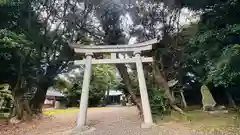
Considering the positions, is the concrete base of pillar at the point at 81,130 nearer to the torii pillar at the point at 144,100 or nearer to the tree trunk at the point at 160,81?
the torii pillar at the point at 144,100

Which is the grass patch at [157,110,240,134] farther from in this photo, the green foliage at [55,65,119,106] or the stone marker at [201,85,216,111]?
the green foliage at [55,65,119,106]

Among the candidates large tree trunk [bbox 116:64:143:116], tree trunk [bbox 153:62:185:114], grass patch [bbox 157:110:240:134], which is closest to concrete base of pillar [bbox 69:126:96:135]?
grass patch [bbox 157:110:240:134]

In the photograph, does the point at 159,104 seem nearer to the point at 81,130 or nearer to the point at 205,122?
the point at 205,122

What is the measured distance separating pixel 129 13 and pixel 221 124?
6741 mm

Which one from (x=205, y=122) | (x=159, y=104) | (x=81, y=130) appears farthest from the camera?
(x=159, y=104)

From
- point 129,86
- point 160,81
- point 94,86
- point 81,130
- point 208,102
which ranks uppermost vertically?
point 94,86

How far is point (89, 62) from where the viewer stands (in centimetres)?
953

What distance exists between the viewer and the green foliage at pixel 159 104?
11.0m

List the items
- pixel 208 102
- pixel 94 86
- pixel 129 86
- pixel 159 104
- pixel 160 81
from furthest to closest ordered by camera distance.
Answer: pixel 94 86 < pixel 160 81 < pixel 208 102 < pixel 129 86 < pixel 159 104

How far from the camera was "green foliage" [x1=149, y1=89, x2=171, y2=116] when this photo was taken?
432 inches

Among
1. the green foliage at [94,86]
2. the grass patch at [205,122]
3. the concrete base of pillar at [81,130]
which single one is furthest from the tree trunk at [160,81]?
the green foliage at [94,86]

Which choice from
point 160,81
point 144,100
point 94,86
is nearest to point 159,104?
point 160,81

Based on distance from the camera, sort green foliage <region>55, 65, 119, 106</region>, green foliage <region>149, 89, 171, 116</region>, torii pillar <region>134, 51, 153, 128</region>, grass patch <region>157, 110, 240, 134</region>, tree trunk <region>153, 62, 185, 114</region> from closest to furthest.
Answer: grass patch <region>157, 110, 240, 134</region>
torii pillar <region>134, 51, 153, 128</region>
green foliage <region>149, 89, 171, 116</region>
tree trunk <region>153, 62, 185, 114</region>
green foliage <region>55, 65, 119, 106</region>

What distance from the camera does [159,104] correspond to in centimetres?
1103
